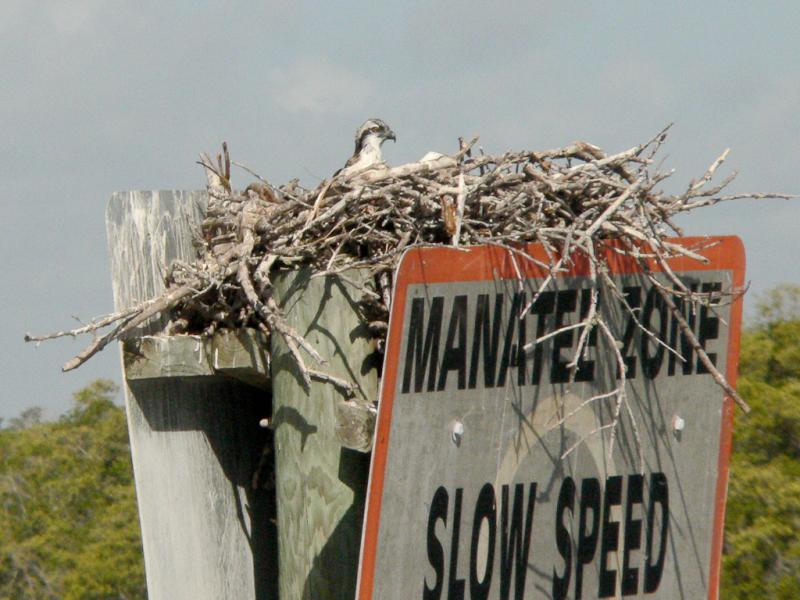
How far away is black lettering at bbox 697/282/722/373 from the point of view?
13.3 feet

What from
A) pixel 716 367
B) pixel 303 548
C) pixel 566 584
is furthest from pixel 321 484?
pixel 716 367

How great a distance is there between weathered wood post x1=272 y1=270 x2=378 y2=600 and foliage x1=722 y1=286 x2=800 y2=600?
7123 millimetres

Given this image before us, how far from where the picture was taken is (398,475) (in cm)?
333

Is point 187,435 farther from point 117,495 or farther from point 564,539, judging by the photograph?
point 117,495

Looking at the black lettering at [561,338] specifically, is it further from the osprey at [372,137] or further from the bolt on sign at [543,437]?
the osprey at [372,137]

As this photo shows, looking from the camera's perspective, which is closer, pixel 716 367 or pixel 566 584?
pixel 566 584

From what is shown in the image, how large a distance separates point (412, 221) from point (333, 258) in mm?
359

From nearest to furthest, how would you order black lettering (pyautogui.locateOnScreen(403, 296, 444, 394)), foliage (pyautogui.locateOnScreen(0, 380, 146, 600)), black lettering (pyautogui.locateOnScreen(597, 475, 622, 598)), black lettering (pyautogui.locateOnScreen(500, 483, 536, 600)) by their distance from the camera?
black lettering (pyautogui.locateOnScreen(403, 296, 444, 394)) → black lettering (pyautogui.locateOnScreen(500, 483, 536, 600)) → black lettering (pyautogui.locateOnScreen(597, 475, 622, 598)) → foliage (pyautogui.locateOnScreen(0, 380, 146, 600))

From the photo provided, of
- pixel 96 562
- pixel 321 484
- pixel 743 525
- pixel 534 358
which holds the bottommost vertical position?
pixel 96 562

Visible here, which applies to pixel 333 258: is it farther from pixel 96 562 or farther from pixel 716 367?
pixel 96 562

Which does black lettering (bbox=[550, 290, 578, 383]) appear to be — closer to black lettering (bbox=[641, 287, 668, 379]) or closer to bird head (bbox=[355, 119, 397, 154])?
black lettering (bbox=[641, 287, 668, 379])

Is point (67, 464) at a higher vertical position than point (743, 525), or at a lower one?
lower

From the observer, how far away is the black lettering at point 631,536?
13.1ft

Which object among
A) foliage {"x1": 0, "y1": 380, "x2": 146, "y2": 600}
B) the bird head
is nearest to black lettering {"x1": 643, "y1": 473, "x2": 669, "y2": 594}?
the bird head
